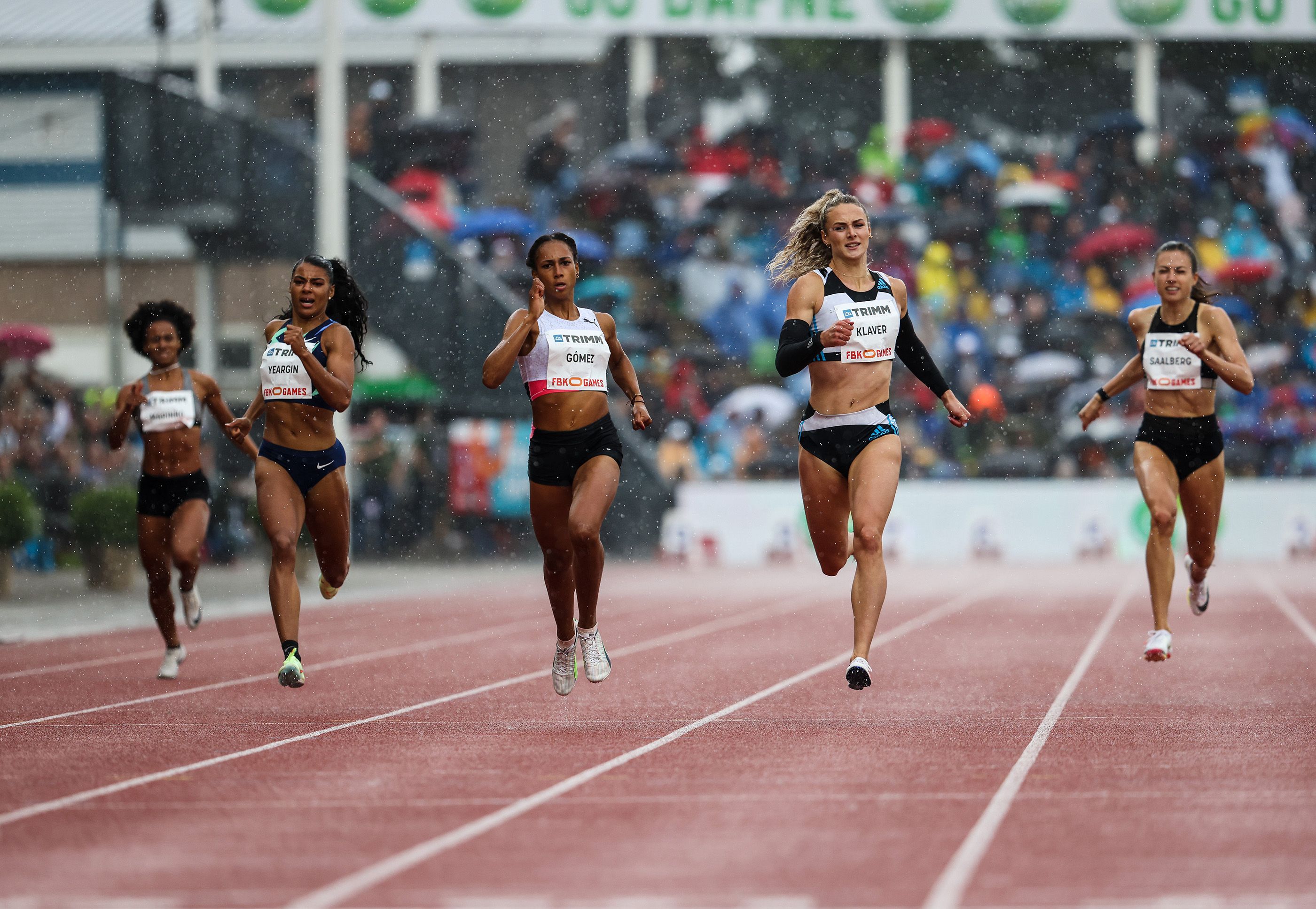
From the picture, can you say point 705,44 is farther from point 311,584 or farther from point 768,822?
point 768,822

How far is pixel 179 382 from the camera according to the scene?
442 inches

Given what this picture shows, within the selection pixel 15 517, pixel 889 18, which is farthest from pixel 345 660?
pixel 889 18

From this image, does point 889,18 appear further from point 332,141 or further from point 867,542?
point 867,542

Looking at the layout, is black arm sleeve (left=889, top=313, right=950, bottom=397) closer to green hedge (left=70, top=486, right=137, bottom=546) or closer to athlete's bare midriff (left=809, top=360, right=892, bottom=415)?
athlete's bare midriff (left=809, top=360, right=892, bottom=415)

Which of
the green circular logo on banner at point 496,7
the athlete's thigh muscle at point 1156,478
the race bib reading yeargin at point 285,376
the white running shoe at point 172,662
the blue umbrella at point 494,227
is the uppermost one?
the green circular logo on banner at point 496,7

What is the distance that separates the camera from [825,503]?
30.0 ft

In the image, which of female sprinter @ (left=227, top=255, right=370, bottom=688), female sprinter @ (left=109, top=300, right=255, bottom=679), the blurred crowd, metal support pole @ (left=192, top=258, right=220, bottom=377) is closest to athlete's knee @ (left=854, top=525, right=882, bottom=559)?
female sprinter @ (left=227, top=255, right=370, bottom=688)

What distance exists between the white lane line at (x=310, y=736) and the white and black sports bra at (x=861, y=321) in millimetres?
2752

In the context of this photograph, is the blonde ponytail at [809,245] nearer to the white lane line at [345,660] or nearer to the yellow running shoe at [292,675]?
the yellow running shoe at [292,675]

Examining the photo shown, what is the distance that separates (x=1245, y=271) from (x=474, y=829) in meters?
25.9

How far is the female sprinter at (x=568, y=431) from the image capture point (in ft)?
29.3

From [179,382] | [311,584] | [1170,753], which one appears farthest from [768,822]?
[311,584]

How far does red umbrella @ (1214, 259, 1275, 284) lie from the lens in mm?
29500

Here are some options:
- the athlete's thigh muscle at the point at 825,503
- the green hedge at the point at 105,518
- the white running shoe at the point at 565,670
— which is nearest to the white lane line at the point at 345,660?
the white running shoe at the point at 565,670
